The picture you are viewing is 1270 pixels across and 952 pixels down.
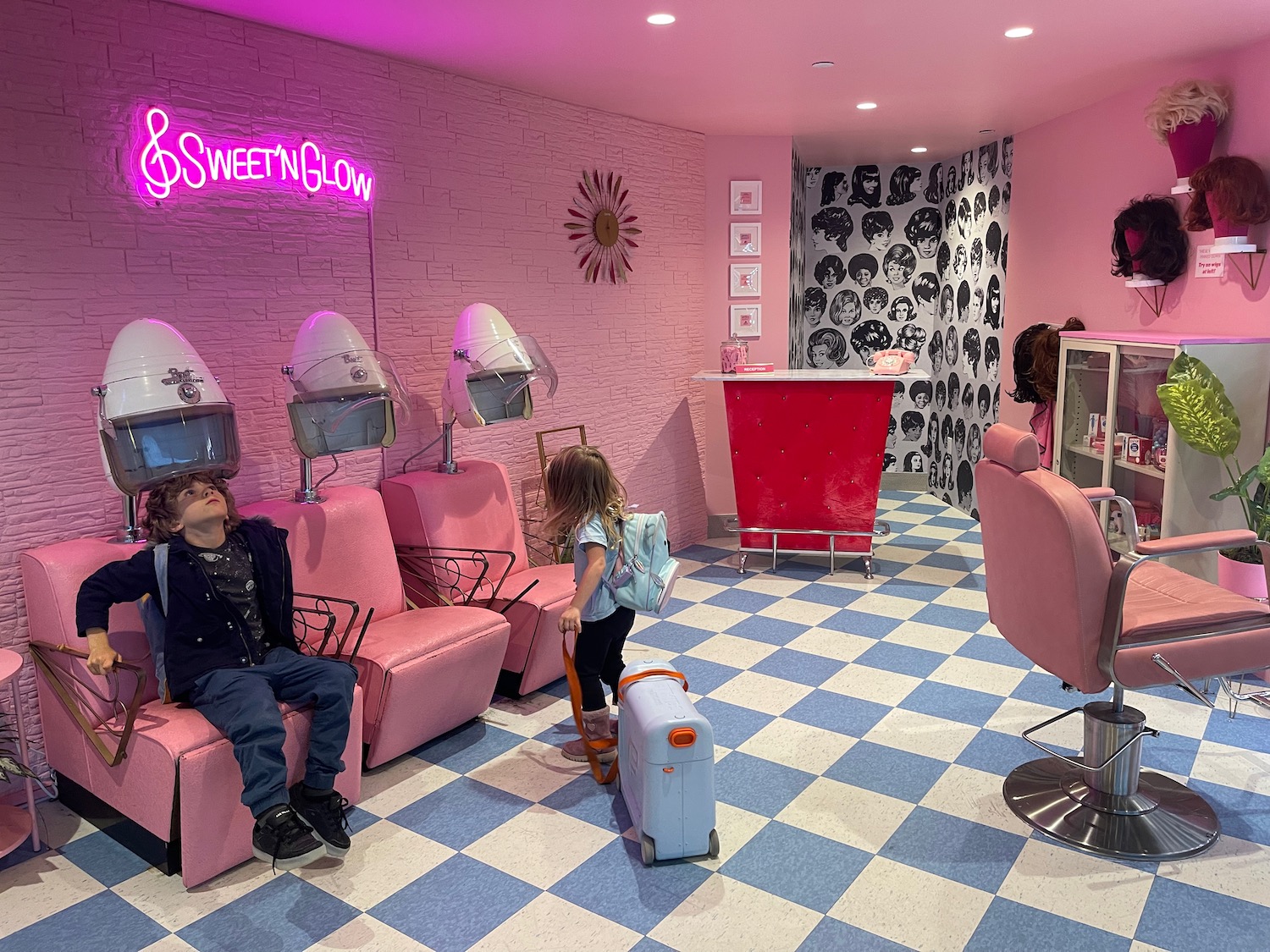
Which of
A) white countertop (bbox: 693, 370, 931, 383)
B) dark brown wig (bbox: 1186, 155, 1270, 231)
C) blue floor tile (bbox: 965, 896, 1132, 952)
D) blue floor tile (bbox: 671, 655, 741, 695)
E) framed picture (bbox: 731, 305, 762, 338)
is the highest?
dark brown wig (bbox: 1186, 155, 1270, 231)

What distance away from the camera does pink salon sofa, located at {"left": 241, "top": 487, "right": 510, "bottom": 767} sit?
3137mm

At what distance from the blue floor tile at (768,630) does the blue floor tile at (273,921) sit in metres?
2.43

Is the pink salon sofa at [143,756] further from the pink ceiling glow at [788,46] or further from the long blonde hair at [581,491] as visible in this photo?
the pink ceiling glow at [788,46]

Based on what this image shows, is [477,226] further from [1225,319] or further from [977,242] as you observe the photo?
[977,242]

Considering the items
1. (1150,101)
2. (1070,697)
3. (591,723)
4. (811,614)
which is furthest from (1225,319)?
(591,723)

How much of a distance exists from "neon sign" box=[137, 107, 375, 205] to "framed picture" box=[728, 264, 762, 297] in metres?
2.88

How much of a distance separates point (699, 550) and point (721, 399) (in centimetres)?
104

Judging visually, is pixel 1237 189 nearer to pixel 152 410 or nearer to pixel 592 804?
pixel 592 804

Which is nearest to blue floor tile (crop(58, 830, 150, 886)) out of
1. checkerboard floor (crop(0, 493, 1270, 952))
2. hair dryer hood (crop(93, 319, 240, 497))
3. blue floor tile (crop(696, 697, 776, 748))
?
checkerboard floor (crop(0, 493, 1270, 952))

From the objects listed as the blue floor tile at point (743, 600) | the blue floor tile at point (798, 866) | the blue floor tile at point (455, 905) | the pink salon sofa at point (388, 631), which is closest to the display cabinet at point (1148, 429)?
the blue floor tile at point (743, 600)

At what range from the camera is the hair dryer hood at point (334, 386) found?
3340 mm

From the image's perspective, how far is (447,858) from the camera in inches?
108

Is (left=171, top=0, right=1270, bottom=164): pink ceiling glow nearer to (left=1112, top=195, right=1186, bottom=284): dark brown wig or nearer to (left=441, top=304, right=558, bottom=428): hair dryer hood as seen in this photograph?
(left=1112, top=195, right=1186, bottom=284): dark brown wig

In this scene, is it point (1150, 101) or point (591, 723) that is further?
point (1150, 101)
